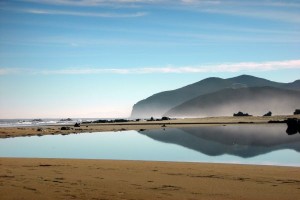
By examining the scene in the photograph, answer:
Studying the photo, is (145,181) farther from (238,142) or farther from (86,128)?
(86,128)

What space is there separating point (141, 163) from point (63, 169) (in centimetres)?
559

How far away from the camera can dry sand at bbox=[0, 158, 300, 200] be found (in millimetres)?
14523

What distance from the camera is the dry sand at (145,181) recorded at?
47.6 feet

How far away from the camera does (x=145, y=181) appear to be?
17.7 meters

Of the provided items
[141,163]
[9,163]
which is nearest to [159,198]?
[141,163]

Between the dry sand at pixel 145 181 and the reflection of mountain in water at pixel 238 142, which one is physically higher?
the reflection of mountain in water at pixel 238 142

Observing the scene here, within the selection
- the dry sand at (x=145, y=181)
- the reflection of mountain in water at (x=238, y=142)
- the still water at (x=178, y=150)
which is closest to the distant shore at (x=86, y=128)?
the still water at (x=178, y=150)

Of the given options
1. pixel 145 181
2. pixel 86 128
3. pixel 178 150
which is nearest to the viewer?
pixel 145 181

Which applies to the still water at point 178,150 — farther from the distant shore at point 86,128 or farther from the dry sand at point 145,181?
the distant shore at point 86,128

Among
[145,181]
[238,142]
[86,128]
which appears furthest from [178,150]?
[86,128]

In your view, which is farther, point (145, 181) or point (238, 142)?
point (238, 142)

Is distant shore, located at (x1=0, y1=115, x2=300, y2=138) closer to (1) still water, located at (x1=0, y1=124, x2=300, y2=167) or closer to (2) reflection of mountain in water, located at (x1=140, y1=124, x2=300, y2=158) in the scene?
(1) still water, located at (x1=0, y1=124, x2=300, y2=167)

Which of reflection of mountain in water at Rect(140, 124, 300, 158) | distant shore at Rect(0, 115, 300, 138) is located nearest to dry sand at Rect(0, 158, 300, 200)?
reflection of mountain in water at Rect(140, 124, 300, 158)

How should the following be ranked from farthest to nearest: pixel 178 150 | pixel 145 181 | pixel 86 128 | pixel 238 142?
1. pixel 86 128
2. pixel 238 142
3. pixel 178 150
4. pixel 145 181
